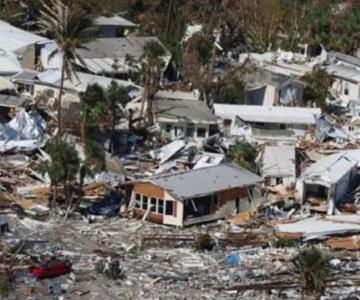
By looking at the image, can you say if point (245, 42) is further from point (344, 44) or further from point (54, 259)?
point (54, 259)

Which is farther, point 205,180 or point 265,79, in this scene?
point 265,79

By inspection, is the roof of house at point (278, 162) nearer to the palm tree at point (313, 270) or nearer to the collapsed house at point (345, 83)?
the collapsed house at point (345, 83)

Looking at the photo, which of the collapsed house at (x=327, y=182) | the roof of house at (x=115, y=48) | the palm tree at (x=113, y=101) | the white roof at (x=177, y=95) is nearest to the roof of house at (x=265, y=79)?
the white roof at (x=177, y=95)

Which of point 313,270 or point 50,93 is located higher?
point 50,93

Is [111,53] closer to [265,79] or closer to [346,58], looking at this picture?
[265,79]

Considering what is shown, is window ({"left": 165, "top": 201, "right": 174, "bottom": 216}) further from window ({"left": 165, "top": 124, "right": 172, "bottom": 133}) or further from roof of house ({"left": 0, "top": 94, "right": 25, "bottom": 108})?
roof of house ({"left": 0, "top": 94, "right": 25, "bottom": 108})

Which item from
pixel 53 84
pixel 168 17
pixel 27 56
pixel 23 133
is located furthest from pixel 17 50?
Result: pixel 168 17
